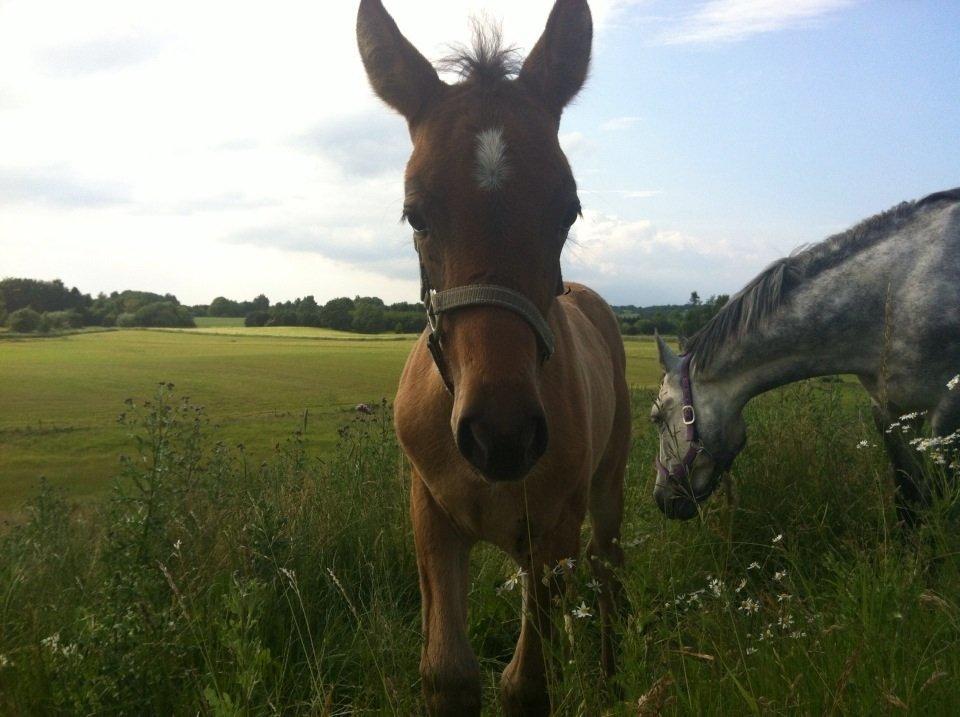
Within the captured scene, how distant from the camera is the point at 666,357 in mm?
6070

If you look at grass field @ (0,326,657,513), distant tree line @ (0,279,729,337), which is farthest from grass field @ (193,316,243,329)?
grass field @ (0,326,657,513)

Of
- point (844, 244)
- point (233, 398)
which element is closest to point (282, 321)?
point (233, 398)

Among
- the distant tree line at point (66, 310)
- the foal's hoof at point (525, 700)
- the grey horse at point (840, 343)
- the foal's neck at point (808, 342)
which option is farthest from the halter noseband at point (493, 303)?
the distant tree line at point (66, 310)

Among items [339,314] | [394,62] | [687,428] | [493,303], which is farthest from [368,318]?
[493,303]

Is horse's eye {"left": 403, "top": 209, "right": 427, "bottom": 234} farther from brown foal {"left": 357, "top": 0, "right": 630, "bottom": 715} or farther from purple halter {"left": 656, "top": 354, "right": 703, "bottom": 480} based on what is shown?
purple halter {"left": 656, "top": 354, "right": 703, "bottom": 480}

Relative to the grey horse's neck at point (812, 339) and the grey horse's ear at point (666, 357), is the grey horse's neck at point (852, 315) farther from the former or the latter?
the grey horse's ear at point (666, 357)

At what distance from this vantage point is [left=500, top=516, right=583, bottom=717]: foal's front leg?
8.36 feet

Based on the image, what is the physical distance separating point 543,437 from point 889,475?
399 centimetres

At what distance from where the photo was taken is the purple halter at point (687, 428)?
209 inches

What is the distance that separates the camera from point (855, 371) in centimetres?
520

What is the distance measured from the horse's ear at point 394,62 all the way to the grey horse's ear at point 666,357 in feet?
12.7

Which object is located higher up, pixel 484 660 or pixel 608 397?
pixel 608 397

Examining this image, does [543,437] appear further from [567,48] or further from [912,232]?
[912,232]

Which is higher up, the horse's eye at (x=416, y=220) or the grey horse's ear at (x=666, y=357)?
the horse's eye at (x=416, y=220)
